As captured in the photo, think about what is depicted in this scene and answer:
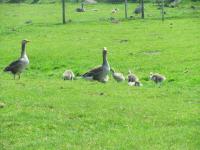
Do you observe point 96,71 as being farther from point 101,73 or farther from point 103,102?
point 103,102

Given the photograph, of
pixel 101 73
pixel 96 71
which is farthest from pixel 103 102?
pixel 96 71

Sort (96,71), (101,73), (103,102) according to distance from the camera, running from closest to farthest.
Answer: (103,102), (101,73), (96,71)

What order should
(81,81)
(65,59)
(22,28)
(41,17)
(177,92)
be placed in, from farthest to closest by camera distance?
(41,17)
(22,28)
(65,59)
(81,81)
(177,92)

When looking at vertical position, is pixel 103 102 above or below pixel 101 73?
above

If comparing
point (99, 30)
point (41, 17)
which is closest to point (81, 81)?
point (99, 30)

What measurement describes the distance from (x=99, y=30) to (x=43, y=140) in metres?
49.6

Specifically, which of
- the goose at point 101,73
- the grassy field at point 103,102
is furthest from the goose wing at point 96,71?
the grassy field at point 103,102

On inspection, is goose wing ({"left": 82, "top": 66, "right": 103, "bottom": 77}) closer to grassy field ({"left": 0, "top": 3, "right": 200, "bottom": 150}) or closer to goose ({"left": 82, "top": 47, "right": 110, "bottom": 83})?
goose ({"left": 82, "top": 47, "right": 110, "bottom": 83})

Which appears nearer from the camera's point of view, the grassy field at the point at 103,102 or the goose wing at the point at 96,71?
the grassy field at the point at 103,102

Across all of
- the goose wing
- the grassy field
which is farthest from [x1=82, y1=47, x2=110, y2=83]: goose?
the grassy field

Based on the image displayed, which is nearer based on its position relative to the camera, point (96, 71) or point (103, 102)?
point (103, 102)

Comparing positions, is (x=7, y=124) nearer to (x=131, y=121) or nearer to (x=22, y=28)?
(x=131, y=121)

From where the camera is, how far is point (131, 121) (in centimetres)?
1809

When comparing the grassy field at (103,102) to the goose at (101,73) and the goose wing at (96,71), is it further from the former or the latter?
the goose wing at (96,71)
